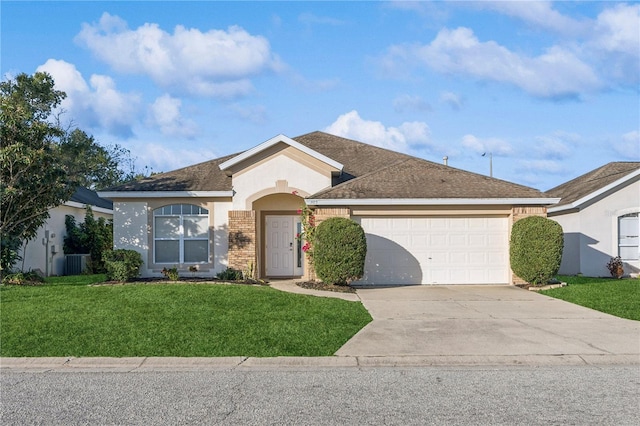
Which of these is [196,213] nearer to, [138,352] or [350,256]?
[350,256]

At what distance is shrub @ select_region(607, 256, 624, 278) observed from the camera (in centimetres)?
1970

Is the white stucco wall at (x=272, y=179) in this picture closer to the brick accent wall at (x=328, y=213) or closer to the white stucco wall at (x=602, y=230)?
the brick accent wall at (x=328, y=213)

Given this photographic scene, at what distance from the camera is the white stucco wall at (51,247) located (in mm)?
21016

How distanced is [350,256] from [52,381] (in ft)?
31.1

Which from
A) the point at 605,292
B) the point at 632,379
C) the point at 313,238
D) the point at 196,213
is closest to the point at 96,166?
the point at 196,213

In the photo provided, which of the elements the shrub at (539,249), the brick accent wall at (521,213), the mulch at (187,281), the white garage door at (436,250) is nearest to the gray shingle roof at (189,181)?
the mulch at (187,281)

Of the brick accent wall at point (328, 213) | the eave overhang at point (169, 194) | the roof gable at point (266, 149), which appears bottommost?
the brick accent wall at point (328, 213)

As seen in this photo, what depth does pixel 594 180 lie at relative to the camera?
22797mm

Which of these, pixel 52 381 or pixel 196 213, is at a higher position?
pixel 196 213

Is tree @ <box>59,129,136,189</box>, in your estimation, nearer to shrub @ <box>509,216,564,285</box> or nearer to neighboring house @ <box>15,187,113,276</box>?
neighboring house @ <box>15,187,113,276</box>

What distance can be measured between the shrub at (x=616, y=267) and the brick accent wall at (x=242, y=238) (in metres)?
12.4

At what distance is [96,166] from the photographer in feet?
145

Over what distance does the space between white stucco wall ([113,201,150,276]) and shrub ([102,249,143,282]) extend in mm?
497

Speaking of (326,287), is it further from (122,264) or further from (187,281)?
(122,264)
